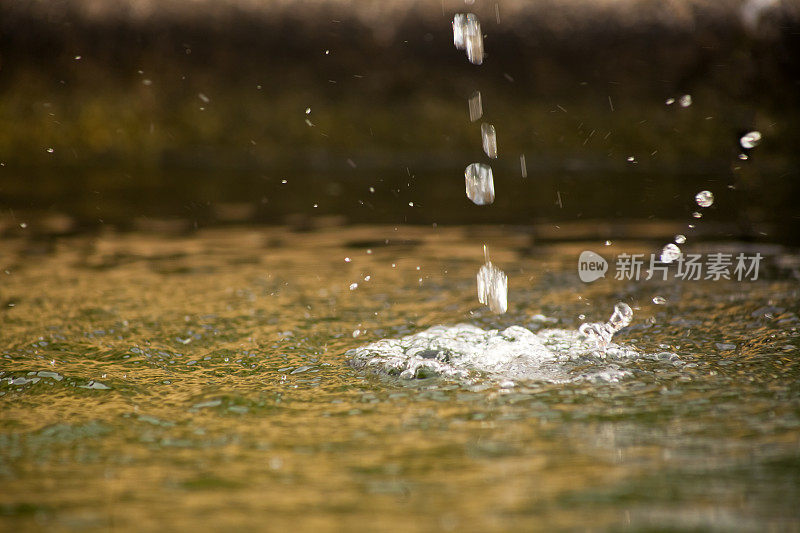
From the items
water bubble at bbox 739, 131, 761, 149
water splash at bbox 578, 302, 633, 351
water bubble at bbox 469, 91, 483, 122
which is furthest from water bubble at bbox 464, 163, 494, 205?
water splash at bbox 578, 302, 633, 351

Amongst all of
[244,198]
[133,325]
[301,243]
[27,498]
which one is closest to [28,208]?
[244,198]

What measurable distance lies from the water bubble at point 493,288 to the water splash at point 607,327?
287 millimetres

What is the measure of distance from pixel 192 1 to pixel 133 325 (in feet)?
18.4

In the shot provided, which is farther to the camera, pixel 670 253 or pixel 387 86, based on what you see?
pixel 387 86

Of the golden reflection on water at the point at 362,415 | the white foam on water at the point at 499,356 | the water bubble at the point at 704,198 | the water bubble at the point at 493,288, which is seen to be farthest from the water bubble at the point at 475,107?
the white foam on water at the point at 499,356

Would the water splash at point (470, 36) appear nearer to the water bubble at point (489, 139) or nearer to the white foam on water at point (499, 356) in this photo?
the water bubble at point (489, 139)

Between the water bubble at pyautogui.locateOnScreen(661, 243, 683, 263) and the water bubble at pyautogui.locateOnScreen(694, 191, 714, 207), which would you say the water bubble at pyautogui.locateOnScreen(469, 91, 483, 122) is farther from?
the water bubble at pyautogui.locateOnScreen(661, 243, 683, 263)

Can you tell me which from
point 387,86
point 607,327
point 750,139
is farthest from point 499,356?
point 750,139

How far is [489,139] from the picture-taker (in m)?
7.39

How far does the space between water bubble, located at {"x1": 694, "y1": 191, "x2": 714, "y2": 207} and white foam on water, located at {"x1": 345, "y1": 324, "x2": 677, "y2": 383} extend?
8.92 ft

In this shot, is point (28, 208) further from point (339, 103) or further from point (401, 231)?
point (339, 103)

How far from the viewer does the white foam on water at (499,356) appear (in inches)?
76.9

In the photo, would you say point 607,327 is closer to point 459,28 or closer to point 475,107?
point 475,107

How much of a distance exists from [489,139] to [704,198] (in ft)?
8.67
